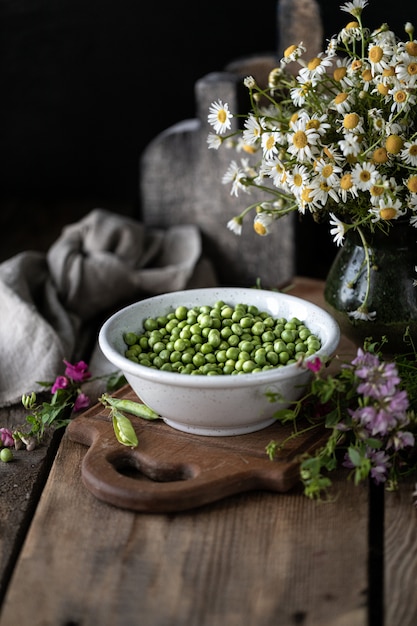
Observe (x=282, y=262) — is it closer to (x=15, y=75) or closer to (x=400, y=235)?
(x=400, y=235)

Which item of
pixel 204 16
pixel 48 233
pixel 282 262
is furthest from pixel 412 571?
pixel 204 16

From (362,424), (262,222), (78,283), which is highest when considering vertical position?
(262,222)

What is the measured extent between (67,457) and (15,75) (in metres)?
1.67

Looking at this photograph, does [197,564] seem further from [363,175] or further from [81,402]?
[363,175]

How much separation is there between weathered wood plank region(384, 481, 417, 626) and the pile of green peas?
0.75 feet

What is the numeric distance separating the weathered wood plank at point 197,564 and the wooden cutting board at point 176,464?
0.02m

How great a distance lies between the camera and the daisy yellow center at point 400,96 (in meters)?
1.16

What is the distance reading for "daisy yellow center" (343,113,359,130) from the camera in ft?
3.81

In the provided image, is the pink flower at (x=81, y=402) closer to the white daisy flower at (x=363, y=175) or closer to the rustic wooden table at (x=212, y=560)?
the rustic wooden table at (x=212, y=560)

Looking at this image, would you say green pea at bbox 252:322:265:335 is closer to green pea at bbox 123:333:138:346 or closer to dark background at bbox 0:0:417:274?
green pea at bbox 123:333:138:346

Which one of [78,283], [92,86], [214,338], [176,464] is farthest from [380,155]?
[92,86]

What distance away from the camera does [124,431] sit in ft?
3.99

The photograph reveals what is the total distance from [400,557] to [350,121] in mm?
555

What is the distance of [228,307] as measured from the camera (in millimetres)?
1349
